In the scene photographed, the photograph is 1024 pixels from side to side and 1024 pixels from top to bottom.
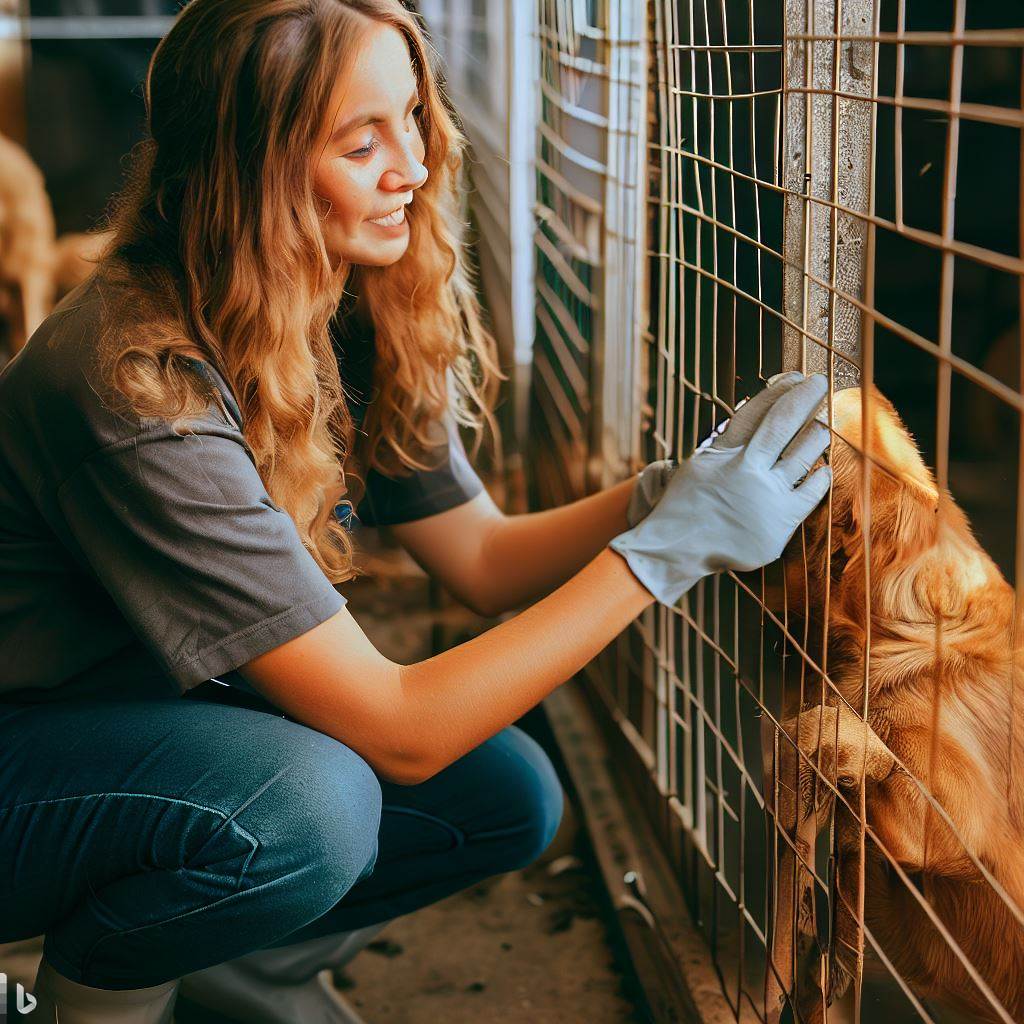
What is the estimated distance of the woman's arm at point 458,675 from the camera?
4.20 feet

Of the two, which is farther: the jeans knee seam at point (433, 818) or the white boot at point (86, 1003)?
the jeans knee seam at point (433, 818)

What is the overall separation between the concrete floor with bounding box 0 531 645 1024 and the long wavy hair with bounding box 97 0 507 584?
0.74 meters

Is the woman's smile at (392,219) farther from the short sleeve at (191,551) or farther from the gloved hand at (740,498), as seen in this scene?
the gloved hand at (740,498)

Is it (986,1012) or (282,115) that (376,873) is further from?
→ (282,115)

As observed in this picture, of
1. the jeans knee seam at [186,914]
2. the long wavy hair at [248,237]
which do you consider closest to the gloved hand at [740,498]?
the long wavy hair at [248,237]

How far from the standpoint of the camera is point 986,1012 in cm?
111

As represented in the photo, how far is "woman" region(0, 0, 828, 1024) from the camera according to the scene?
1.24m

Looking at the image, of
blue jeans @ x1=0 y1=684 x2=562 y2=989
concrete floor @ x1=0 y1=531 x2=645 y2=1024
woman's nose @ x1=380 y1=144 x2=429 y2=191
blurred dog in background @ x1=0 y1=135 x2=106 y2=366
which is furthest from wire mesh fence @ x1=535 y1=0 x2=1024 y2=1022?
blurred dog in background @ x1=0 y1=135 x2=106 y2=366

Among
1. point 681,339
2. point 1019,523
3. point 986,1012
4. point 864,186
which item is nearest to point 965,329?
point 681,339

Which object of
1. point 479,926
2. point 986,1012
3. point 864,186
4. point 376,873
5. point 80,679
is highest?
point 864,186

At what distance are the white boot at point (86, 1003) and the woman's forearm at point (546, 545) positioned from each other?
0.71 metres

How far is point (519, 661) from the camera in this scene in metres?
1.30

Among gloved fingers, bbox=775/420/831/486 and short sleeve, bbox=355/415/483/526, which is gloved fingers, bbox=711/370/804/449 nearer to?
gloved fingers, bbox=775/420/831/486

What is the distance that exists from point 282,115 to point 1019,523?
87 centimetres
